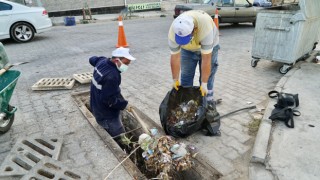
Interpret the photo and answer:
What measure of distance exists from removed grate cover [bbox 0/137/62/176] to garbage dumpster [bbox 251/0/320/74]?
4.55m

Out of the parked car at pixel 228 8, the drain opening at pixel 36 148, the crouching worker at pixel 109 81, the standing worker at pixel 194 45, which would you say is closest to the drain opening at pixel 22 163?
the drain opening at pixel 36 148

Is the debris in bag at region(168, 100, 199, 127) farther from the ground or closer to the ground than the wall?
closer to the ground

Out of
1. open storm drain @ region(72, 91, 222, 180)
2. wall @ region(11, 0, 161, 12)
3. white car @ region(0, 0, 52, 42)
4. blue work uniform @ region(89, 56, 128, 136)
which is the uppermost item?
wall @ region(11, 0, 161, 12)

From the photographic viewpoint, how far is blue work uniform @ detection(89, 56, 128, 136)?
9.31ft

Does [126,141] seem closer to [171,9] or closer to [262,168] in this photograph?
[262,168]

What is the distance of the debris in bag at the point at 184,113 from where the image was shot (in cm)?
317

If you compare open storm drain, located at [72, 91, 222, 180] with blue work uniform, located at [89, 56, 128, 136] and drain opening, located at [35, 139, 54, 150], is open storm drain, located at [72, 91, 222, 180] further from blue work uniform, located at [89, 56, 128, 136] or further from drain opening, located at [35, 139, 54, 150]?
drain opening, located at [35, 139, 54, 150]

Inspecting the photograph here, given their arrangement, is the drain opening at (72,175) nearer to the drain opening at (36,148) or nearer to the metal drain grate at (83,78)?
the drain opening at (36,148)

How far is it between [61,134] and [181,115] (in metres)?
1.57

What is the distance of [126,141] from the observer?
10.1ft

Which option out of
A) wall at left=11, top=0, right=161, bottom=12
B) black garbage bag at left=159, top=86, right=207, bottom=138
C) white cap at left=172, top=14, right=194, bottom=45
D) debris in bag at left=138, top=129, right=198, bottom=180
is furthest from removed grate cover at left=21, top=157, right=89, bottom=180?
wall at left=11, top=0, right=161, bottom=12

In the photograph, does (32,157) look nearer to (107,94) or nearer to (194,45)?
(107,94)

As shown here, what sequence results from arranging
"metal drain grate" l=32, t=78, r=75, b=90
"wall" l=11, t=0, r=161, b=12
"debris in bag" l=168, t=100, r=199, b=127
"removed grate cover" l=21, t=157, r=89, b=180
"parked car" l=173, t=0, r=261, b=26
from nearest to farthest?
"removed grate cover" l=21, t=157, r=89, b=180 → "debris in bag" l=168, t=100, r=199, b=127 → "metal drain grate" l=32, t=78, r=75, b=90 → "parked car" l=173, t=0, r=261, b=26 → "wall" l=11, t=0, r=161, b=12

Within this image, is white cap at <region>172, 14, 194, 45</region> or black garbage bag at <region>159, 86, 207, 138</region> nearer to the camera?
white cap at <region>172, 14, 194, 45</region>
